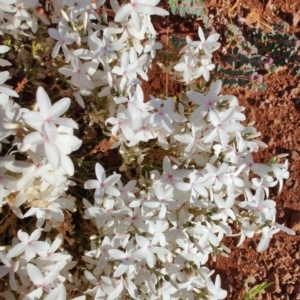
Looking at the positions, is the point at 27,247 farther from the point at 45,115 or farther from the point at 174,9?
the point at 174,9

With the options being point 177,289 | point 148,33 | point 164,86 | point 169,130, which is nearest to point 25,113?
point 169,130

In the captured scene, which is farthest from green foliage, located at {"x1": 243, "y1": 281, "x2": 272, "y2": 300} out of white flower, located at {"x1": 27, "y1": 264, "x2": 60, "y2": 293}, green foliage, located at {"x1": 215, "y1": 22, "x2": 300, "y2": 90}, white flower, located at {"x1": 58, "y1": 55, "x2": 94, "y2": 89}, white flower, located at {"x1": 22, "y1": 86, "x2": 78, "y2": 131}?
white flower, located at {"x1": 22, "y1": 86, "x2": 78, "y2": 131}

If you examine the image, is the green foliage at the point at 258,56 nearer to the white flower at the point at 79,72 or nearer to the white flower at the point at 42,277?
the white flower at the point at 79,72

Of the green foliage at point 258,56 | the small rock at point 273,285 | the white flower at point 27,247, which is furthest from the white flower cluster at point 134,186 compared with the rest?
the small rock at point 273,285

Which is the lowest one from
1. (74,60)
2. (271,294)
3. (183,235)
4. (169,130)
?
(271,294)

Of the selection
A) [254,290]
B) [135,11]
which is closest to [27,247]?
[135,11]

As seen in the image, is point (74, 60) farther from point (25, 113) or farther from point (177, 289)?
point (177, 289)
